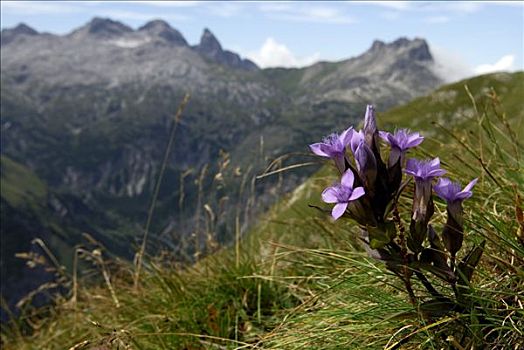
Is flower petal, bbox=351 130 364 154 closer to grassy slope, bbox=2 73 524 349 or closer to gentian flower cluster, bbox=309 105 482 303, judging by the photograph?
gentian flower cluster, bbox=309 105 482 303

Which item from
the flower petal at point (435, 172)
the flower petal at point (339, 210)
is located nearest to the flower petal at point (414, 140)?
the flower petal at point (435, 172)

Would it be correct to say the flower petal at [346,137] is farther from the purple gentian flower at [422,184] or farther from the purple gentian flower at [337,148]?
the purple gentian flower at [422,184]

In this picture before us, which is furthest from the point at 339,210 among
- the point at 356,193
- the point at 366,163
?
the point at 366,163

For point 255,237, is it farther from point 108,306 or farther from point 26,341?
point 26,341

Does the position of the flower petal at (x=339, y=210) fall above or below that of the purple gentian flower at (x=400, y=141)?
below

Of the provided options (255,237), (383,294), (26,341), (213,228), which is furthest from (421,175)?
(26,341)

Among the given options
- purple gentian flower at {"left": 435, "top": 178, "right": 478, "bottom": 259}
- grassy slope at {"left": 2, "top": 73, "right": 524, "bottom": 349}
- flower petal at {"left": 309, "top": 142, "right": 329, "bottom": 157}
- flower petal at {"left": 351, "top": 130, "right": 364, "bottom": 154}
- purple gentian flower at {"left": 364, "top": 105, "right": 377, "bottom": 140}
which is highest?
purple gentian flower at {"left": 364, "top": 105, "right": 377, "bottom": 140}

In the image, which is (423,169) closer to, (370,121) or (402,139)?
(402,139)

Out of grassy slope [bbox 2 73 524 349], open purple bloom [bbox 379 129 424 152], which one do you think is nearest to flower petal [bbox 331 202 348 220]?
open purple bloom [bbox 379 129 424 152]
